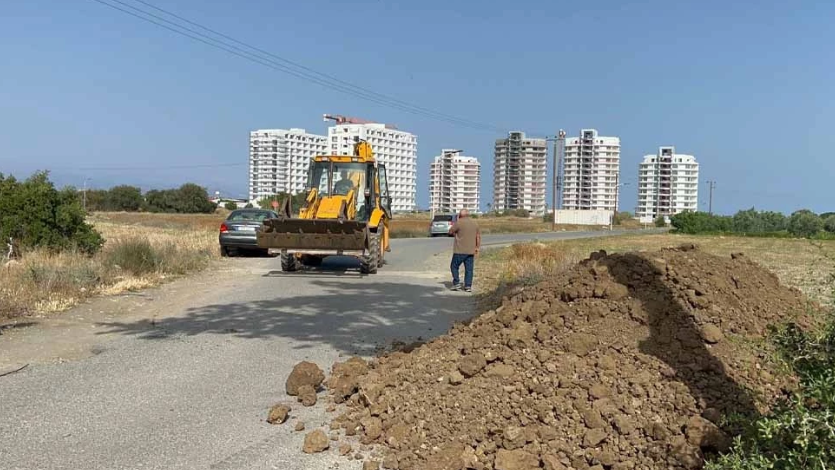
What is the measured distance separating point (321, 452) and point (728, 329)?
11.4ft

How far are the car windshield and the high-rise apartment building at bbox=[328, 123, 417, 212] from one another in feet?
214

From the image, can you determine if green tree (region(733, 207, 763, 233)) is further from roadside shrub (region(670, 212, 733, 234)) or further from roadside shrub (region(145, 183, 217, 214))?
roadside shrub (region(145, 183, 217, 214))

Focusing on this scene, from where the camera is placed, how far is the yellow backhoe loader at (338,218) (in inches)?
669

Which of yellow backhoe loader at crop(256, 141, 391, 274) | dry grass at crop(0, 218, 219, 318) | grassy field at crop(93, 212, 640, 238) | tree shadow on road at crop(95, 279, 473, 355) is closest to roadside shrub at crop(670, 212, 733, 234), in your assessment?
grassy field at crop(93, 212, 640, 238)

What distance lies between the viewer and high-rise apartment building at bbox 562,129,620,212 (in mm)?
119250

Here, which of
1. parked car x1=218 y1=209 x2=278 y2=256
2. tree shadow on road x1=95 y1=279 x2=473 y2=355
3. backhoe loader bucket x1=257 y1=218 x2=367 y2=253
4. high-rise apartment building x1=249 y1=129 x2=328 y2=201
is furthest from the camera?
high-rise apartment building x1=249 y1=129 x2=328 y2=201

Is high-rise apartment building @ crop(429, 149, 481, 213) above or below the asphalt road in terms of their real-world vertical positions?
above

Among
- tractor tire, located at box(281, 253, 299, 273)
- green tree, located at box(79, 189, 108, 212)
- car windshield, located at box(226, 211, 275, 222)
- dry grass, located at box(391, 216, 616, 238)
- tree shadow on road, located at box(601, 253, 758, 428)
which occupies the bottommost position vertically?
dry grass, located at box(391, 216, 616, 238)

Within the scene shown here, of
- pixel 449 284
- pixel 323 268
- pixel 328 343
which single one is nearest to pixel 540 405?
pixel 328 343

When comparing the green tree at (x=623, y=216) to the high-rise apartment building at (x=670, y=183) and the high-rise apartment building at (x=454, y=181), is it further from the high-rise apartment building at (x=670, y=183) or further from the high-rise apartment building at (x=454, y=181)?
the high-rise apartment building at (x=454, y=181)

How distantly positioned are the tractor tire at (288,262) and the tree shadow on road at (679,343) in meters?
11.8

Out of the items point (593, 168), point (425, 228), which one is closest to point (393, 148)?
point (593, 168)

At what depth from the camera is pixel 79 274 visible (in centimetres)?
1264

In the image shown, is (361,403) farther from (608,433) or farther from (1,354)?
(1,354)
